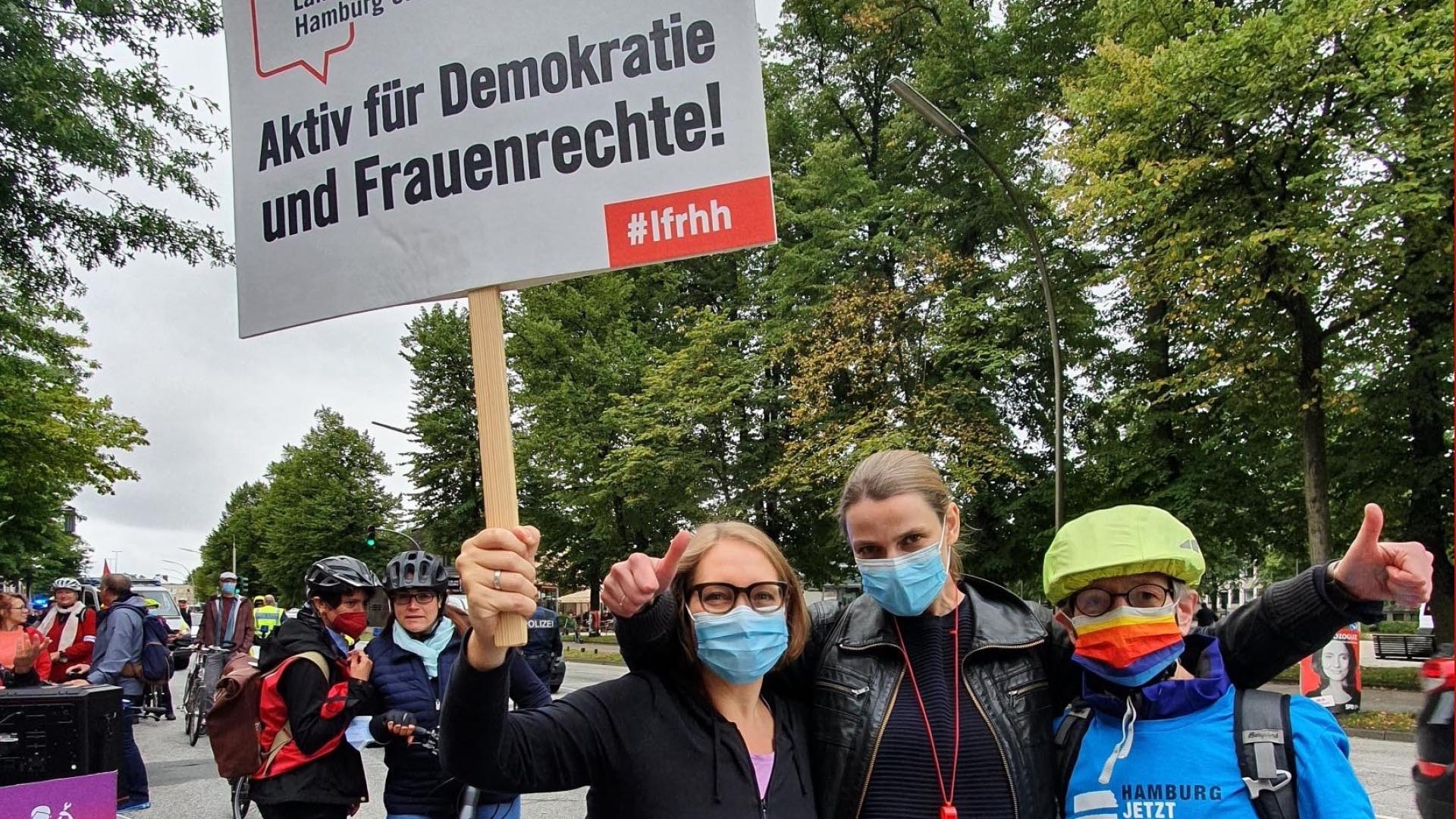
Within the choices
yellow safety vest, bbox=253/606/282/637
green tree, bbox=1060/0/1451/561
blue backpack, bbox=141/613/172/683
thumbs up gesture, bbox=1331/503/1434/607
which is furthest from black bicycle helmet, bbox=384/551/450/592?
yellow safety vest, bbox=253/606/282/637

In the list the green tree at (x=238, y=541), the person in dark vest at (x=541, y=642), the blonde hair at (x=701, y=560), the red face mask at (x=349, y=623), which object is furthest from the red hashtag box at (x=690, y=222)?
the green tree at (x=238, y=541)

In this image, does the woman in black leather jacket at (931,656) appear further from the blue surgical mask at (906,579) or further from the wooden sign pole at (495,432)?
the wooden sign pole at (495,432)

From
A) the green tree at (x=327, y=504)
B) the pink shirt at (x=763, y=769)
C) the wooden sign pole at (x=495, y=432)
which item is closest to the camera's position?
the wooden sign pole at (x=495, y=432)

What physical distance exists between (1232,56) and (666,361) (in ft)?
53.7

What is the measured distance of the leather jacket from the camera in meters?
2.21

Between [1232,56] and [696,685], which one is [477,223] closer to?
[696,685]

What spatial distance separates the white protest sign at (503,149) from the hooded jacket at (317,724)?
227 cm

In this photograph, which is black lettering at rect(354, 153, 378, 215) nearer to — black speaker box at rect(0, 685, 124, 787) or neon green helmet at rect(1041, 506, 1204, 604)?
neon green helmet at rect(1041, 506, 1204, 604)

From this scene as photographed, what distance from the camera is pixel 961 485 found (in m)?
20.6

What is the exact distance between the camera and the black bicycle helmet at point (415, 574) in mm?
4242

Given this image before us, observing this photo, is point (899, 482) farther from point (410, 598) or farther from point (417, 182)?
point (410, 598)

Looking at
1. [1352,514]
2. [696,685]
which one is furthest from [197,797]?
[1352,514]

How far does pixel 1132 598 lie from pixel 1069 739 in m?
0.35

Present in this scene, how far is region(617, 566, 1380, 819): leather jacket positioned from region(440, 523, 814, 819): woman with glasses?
0.21ft
